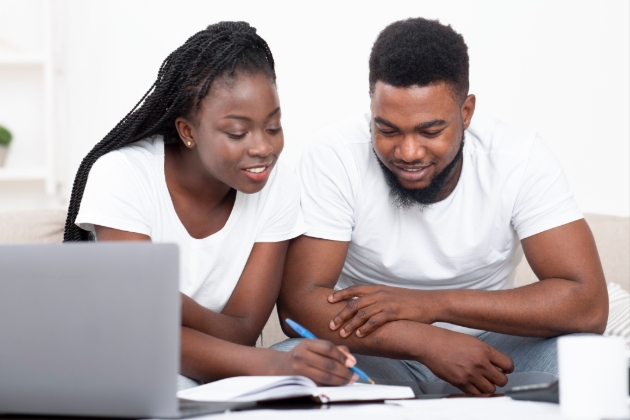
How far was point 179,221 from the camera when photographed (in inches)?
62.9

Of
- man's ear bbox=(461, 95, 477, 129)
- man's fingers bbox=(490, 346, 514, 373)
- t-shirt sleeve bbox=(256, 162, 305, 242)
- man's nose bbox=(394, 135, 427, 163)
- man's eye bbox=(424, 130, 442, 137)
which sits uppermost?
man's ear bbox=(461, 95, 477, 129)

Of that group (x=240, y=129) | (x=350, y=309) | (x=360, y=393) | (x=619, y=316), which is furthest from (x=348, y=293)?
(x=619, y=316)

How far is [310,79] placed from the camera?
8.45ft

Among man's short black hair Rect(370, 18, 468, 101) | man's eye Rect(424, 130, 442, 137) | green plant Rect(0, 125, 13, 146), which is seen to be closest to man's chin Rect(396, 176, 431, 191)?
man's eye Rect(424, 130, 442, 137)

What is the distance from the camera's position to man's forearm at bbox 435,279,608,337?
1.60 metres

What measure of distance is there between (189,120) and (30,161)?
1274 millimetres

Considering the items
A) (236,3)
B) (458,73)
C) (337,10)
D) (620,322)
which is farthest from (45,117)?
(620,322)

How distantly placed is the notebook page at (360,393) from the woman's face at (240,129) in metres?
0.57

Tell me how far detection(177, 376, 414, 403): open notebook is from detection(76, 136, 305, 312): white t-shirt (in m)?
0.52

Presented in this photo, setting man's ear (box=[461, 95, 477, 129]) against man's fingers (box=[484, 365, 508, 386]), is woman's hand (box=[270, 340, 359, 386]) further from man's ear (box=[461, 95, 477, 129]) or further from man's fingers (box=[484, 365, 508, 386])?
man's ear (box=[461, 95, 477, 129])

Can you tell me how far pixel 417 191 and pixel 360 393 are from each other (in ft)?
2.63

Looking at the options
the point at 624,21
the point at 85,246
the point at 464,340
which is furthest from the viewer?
the point at 624,21

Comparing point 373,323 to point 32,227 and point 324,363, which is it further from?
point 32,227

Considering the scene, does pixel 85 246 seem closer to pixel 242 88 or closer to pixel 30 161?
pixel 242 88
